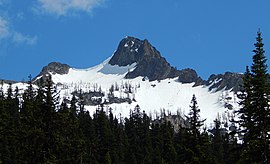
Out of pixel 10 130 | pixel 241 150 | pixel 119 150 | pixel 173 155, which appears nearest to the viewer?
pixel 241 150

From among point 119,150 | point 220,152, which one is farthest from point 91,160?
point 220,152

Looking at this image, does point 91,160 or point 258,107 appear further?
point 91,160

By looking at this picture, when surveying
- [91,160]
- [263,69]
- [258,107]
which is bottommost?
[91,160]

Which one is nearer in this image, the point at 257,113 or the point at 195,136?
the point at 257,113

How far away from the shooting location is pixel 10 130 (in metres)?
62.1

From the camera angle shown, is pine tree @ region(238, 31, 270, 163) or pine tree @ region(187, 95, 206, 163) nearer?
pine tree @ region(238, 31, 270, 163)

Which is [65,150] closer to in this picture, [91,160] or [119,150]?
[91,160]

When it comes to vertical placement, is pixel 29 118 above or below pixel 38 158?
above

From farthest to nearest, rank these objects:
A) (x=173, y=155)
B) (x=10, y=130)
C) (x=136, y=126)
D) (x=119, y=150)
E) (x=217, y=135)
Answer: (x=136, y=126) < (x=217, y=135) < (x=119, y=150) < (x=173, y=155) < (x=10, y=130)

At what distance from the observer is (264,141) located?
29.5m

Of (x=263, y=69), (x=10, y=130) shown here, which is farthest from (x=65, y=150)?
(x=10, y=130)

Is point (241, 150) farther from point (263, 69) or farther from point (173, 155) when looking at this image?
point (173, 155)

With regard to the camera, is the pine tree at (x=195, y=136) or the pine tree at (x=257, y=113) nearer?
the pine tree at (x=257, y=113)

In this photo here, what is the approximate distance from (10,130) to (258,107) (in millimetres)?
40398
